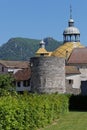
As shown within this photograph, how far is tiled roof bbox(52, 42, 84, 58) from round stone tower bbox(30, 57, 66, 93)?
123 feet

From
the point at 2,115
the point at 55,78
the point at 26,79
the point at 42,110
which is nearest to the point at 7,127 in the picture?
the point at 2,115

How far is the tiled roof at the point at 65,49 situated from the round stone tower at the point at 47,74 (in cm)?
3738

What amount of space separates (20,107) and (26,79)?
61022 millimetres

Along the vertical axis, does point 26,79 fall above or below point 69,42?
below

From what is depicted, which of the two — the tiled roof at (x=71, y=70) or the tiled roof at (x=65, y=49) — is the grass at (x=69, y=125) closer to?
the tiled roof at (x=71, y=70)

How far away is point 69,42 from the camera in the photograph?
107 m

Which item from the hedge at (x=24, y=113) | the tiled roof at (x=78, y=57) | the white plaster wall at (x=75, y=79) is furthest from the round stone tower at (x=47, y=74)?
the tiled roof at (x=78, y=57)

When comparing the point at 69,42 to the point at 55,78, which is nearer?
the point at 55,78

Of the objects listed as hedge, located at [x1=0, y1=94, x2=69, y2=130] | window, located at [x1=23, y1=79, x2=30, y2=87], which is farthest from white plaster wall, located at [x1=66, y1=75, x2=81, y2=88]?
hedge, located at [x1=0, y1=94, x2=69, y2=130]

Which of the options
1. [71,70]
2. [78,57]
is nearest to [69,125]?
[71,70]

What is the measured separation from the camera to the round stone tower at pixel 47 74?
57.1 meters

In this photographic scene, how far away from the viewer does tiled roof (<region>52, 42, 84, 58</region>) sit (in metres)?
97.7

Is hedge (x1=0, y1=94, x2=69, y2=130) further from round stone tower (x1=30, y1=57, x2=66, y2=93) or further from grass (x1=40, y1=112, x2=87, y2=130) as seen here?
round stone tower (x1=30, y1=57, x2=66, y2=93)

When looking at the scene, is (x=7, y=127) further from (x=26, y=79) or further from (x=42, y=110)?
(x=26, y=79)
